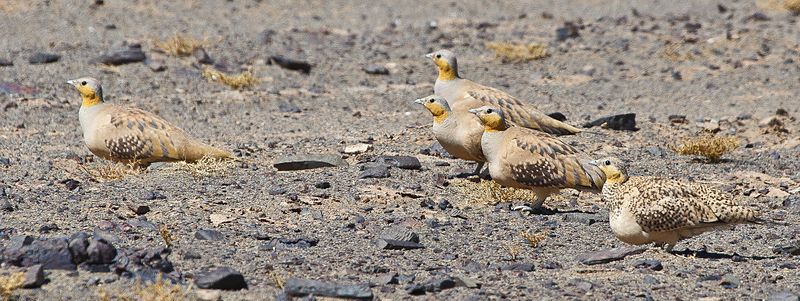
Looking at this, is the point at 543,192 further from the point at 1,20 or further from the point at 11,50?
the point at 1,20

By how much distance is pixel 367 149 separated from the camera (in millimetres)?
11328

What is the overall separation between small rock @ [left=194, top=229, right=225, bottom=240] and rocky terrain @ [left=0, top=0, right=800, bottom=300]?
14 mm

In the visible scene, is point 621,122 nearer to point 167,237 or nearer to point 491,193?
point 491,193

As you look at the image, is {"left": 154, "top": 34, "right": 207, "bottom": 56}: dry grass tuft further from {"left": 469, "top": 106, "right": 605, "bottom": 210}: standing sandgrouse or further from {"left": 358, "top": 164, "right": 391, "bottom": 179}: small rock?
{"left": 469, "top": 106, "right": 605, "bottom": 210}: standing sandgrouse

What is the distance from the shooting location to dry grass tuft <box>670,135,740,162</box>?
11.4 m

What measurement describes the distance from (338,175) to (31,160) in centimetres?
290

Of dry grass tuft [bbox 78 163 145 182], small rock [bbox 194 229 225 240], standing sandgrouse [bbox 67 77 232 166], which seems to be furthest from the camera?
standing sandgrouse [bbox 67 77 232 166]

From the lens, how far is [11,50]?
16.4 m

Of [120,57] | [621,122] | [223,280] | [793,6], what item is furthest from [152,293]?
[793,6]

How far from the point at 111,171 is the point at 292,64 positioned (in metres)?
6.52

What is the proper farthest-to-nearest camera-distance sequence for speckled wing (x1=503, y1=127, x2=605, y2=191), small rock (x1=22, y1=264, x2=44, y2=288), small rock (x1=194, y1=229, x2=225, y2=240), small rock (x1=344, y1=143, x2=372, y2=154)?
small rock (x1=344, y1=143, x2=372, y2=154), speckled wing (x1=503, y1=127, x2=605, y2=191), small rock (x1=194, y1=229, x2=225, y2=240), small rock (x1=22, y1=264, x2=44, y2=288)

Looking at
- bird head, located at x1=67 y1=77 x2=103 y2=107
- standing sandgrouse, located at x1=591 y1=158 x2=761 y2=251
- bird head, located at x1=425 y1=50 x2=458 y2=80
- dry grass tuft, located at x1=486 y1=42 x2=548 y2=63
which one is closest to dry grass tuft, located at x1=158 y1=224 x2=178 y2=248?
standing sandgrouse, located at x1=591 y1=158 x2=761 y2=251

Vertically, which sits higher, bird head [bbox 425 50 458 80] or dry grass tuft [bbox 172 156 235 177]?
bird head [bbox 425 50 458 80]

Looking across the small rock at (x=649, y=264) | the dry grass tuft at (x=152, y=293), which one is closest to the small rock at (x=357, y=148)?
the small rock at (x=649, y=264)
